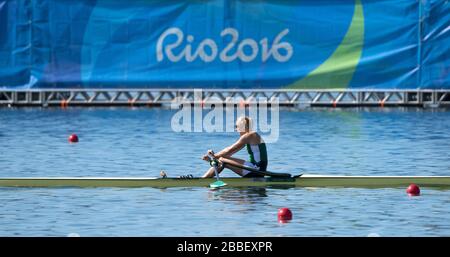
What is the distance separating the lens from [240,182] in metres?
30.1

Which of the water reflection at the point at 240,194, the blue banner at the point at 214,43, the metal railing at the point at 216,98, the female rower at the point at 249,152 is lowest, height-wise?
the water reflection at the point at 240,194

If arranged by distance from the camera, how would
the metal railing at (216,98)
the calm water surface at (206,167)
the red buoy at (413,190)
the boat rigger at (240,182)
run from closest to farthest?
the calm water surface at (206,167) → the red buoy at (413,190) → the boat rigger at (240,182) → the metal railing at (216,98)

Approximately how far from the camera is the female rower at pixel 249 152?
30391 millimetres

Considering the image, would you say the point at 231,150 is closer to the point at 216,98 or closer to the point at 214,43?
the point at 214,43

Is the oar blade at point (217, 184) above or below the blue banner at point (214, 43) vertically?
below

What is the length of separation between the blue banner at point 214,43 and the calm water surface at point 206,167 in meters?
1.55

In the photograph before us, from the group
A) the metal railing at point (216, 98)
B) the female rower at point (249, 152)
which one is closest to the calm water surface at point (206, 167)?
the metal railing at point (216, 98)

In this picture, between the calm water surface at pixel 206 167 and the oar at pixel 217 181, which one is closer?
the calm water surface at pixel 206 167

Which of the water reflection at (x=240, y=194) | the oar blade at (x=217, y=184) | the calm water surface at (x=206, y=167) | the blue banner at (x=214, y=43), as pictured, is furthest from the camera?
the blue banner at (x=214, y=43)

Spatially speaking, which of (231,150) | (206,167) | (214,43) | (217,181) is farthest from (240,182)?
(214,43)

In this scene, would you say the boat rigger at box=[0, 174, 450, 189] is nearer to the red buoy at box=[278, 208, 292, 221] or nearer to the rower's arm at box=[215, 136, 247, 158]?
the rower's arm at box=[215, 136, 247, 158]

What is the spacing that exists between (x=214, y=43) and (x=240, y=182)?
68.5ft

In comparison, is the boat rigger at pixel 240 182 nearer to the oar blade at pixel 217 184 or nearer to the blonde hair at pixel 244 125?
the oar blade at pixel 217 184

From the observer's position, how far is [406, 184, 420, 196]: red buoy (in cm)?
2917
